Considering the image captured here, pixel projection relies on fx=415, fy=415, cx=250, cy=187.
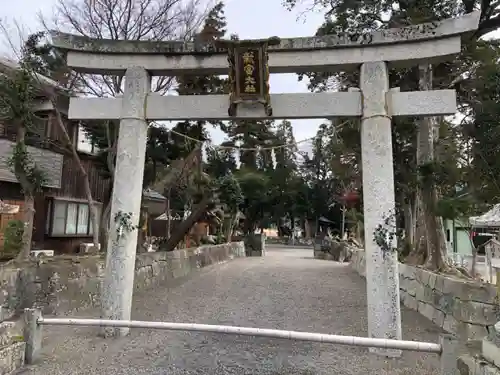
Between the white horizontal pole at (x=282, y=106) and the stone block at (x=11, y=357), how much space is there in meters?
3.71

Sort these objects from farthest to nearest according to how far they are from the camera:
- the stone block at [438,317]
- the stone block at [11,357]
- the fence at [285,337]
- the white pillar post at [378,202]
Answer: the stone block at [438,317], the white pillar post at [378,202], the stone block at [11,357], the fence at [285,337]

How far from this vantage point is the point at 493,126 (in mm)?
7945

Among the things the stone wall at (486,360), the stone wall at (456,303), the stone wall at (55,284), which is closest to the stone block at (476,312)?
the stone wall at (456,303)

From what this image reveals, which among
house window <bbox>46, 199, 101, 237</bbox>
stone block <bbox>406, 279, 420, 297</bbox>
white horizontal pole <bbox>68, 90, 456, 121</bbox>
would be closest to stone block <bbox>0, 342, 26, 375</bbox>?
white horizontal pole <bbox>68, 90, 456, 121</bbox>

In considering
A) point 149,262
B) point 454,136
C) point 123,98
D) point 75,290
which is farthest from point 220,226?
point 123,98

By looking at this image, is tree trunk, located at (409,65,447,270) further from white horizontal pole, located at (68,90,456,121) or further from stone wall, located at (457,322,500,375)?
stone wall, located at (457,322,500,375)

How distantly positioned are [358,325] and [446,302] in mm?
1564

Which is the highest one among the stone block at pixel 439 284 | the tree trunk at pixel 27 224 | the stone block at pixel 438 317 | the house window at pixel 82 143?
the house window at pixel 82 143

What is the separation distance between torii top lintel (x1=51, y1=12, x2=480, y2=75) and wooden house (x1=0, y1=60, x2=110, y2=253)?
229 inches

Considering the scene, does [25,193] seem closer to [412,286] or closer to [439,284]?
[439,284]

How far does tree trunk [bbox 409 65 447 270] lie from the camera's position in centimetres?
910

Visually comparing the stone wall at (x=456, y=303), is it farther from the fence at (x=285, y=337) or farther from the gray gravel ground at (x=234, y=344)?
the fence at (x=285, y=337)

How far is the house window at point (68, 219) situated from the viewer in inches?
599

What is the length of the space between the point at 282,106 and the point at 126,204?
A: 2974mm
